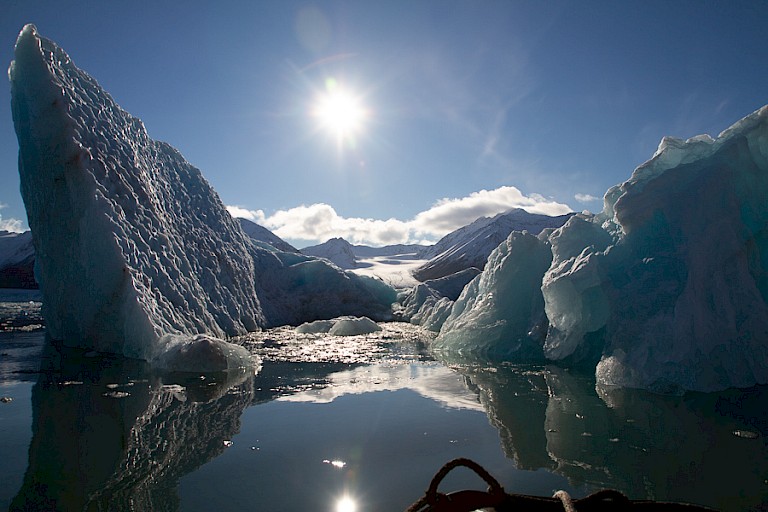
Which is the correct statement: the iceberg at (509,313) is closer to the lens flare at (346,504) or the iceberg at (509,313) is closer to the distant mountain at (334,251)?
the lens flare at (346,504)

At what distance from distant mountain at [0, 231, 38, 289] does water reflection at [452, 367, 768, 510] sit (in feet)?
178

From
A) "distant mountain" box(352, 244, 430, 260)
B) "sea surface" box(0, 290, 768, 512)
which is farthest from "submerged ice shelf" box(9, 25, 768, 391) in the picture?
"distant mountain" box(352, 244, 430, 260)

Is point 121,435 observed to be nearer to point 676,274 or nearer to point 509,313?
point 676,274

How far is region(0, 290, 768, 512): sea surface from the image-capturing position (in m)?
2.71

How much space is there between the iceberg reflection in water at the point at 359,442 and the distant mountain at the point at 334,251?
344ft

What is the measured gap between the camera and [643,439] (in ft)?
12.3

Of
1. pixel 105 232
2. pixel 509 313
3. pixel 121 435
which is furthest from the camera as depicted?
pixel 509 313

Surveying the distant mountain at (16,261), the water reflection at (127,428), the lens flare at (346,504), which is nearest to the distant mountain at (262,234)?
the distant mountain at (16,261)

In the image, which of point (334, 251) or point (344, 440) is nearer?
point (344, 440)

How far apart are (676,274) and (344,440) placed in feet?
18.0

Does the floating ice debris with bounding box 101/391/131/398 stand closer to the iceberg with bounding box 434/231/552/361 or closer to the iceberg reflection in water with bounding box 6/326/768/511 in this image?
the iceberg reflection in water with bounding box 6/326/768/511

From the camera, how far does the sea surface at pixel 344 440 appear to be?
2.71m

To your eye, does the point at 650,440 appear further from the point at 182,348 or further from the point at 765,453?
the point at 182,348

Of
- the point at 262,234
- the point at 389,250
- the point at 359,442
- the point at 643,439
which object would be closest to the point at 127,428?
the point at 359,442
